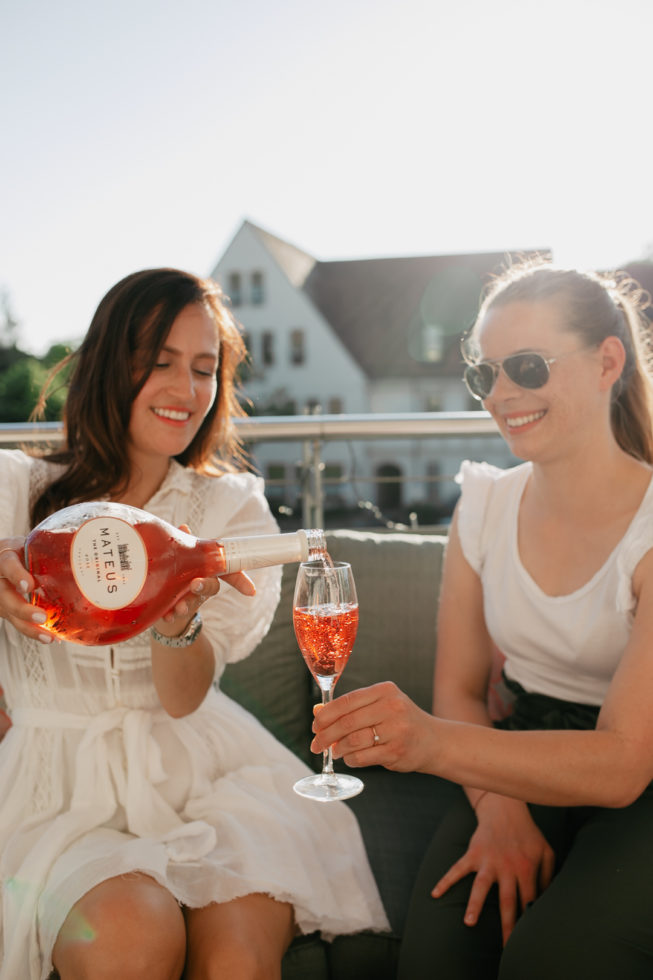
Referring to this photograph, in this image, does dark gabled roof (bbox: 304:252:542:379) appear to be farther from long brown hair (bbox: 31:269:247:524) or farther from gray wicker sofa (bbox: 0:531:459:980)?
long brown hair (bbox: 31:269:247:524)

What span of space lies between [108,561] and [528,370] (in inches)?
43.8

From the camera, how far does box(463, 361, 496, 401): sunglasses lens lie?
197 centimetres

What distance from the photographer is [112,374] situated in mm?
1914

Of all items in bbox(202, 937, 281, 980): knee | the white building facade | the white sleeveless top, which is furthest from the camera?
the white building facade

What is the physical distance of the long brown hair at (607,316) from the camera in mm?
1920

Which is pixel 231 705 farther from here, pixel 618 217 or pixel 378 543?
pixel 618 217

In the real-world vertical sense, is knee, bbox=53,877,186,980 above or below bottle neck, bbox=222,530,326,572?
below

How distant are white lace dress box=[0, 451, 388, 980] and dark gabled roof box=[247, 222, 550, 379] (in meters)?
29.8

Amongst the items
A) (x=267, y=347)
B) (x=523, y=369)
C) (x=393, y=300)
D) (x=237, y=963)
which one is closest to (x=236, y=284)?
(x=267, y=347)

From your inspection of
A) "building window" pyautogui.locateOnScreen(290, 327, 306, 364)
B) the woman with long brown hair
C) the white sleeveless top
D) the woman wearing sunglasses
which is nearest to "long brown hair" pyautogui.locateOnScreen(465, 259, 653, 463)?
the woman wearing sunglasses

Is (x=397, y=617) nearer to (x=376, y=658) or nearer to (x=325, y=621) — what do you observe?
(x=376, y=658)

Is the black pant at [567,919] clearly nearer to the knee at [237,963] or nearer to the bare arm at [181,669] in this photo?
the knee at [237,963]

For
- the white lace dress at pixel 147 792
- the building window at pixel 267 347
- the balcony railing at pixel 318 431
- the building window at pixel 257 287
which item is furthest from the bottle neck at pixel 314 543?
the building window at pixel 267 347

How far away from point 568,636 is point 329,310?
34.0 metres
